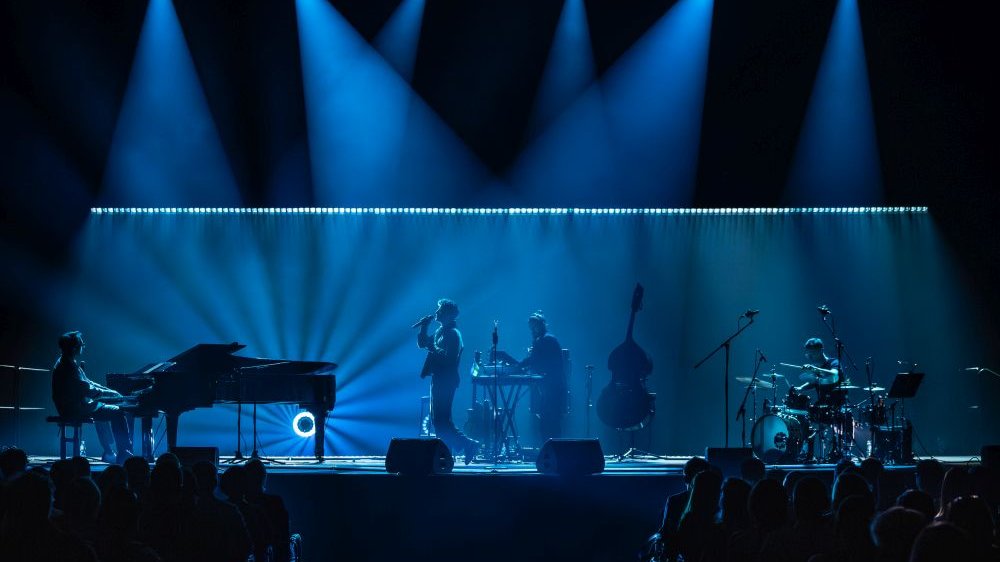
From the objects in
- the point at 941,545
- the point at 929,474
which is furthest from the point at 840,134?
the point at 941,545

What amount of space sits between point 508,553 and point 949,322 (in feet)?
30.1

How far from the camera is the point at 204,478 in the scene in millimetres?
4961

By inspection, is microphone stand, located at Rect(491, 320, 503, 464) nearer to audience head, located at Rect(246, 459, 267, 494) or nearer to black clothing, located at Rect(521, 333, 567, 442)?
black clothing, located at Rect(521, 333, 567, 442)

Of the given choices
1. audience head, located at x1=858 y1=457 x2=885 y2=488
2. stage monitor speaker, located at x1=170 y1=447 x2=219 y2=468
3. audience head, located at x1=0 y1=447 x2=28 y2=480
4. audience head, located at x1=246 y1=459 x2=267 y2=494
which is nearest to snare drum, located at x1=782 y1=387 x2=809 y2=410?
audience head, located at x1=858 y1=457 x2=885 y2=488

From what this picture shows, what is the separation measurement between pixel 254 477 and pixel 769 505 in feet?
9.59

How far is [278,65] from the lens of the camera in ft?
40.0

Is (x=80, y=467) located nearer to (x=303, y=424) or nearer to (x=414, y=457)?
(x=414, y=457)

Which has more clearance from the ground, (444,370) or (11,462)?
(444,370)

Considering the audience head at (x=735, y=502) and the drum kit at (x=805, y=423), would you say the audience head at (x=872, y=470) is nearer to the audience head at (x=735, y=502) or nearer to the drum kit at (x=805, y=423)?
the audience head at (x=735, y=502)

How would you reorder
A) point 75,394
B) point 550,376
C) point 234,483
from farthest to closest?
point 550,376 → point 75,394 → point 234,483

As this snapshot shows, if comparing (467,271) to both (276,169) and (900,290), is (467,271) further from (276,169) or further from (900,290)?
(900,290)

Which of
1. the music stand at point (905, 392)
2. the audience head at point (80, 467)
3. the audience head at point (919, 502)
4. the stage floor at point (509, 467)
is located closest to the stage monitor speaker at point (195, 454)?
the stage floor at point (509, 467)

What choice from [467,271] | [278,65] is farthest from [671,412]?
[278,65]

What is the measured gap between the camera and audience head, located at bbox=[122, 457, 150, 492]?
572 cm
